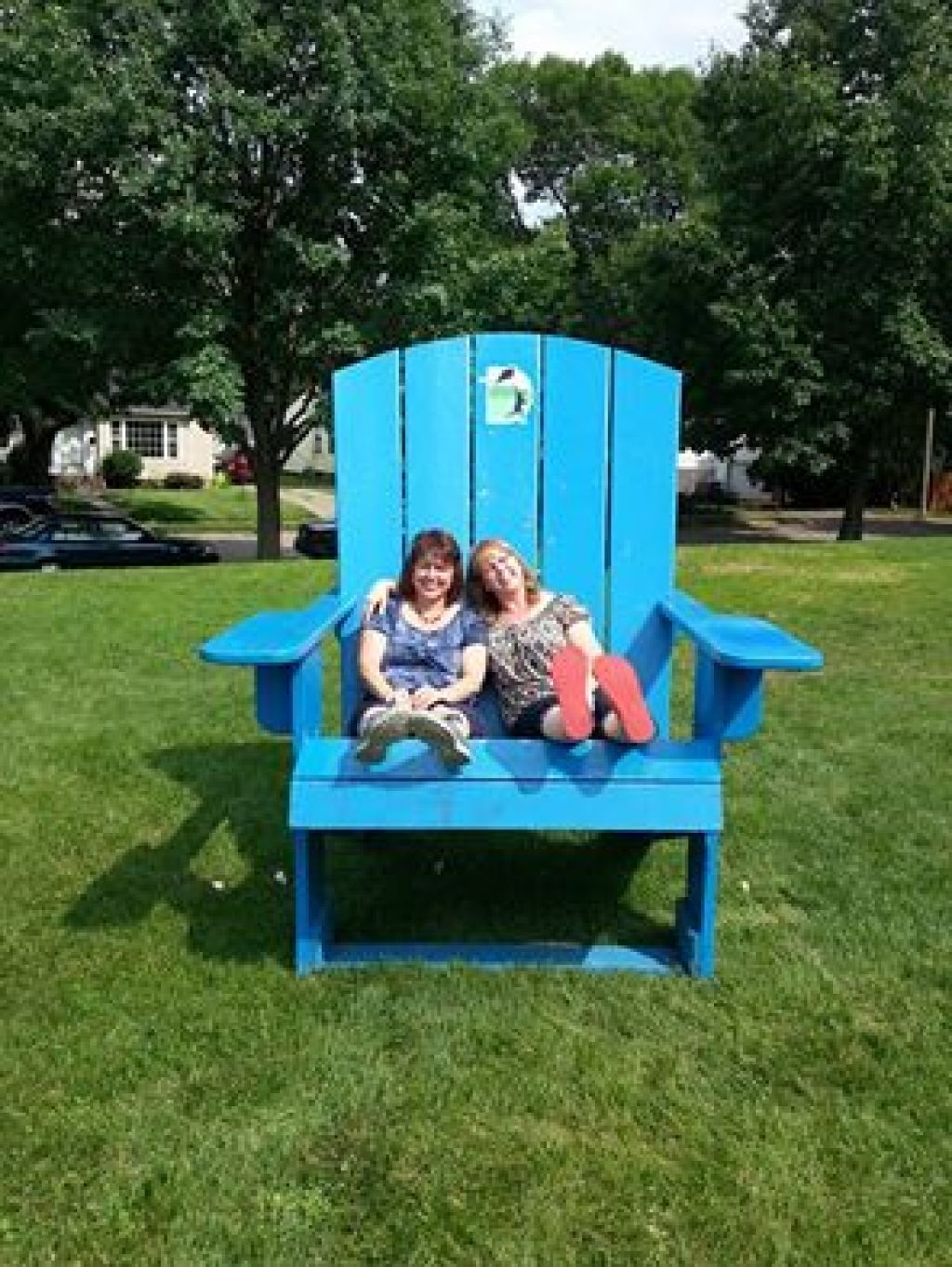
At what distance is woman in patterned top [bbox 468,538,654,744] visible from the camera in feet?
9.87

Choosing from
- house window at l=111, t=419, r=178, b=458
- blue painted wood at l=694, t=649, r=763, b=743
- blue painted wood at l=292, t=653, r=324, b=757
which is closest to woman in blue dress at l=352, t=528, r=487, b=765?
blue painted wood at l=292, t=653, r=324, b=757

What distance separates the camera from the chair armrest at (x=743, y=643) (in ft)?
9.42

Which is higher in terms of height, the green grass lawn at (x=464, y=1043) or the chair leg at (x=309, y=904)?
the chair leg at (x=309, y=904)

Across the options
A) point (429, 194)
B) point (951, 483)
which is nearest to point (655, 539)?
point (429, 194)

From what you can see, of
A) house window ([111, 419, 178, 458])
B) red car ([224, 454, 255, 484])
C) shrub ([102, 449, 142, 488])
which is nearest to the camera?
shrub ([102, 449, 142, 488])

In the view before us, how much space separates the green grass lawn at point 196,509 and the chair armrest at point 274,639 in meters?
26.3

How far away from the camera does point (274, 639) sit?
3.14 meters

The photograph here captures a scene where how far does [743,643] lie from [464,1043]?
1.12 m

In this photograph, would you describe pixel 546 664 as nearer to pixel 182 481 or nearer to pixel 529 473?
pixel 529 473

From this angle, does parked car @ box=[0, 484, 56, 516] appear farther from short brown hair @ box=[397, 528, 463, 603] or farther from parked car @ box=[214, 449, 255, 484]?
short brown hair @ box=[397, 528, 463, 603]

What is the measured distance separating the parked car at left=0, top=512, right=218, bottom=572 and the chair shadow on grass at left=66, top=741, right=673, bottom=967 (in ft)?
47.0

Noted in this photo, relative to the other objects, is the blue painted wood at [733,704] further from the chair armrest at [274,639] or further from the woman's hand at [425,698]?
the chair armrest at [274,639]

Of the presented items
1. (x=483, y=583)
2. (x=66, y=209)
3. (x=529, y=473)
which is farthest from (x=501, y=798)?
(x=66, y=209)

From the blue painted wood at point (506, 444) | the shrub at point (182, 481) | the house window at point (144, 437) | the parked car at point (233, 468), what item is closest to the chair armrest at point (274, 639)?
the blue painted wood at point (506, 444)
